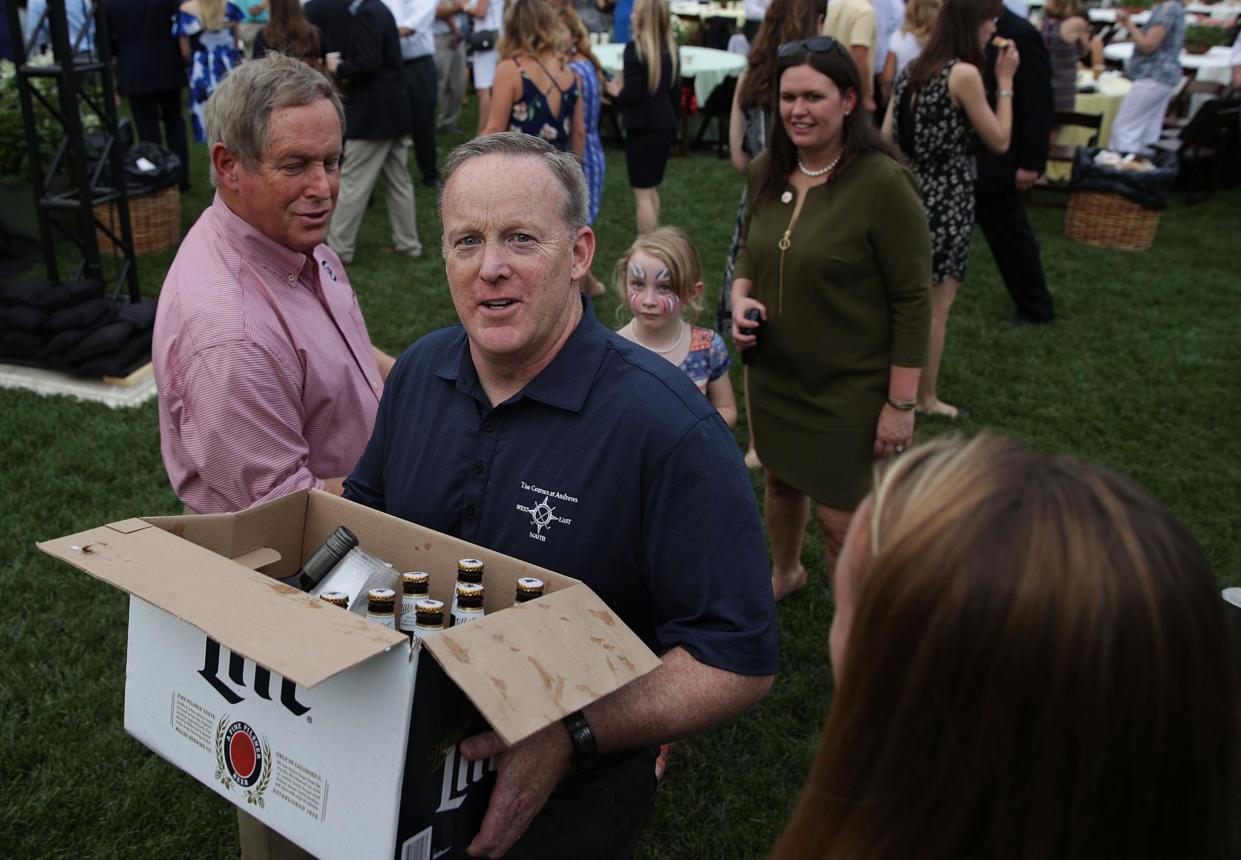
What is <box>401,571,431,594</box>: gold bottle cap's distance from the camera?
1.74 m

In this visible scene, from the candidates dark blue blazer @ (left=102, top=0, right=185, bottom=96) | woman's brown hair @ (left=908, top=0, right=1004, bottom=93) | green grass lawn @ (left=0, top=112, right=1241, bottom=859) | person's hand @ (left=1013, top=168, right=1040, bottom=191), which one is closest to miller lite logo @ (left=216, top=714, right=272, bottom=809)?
green grass lawn @ (left=0, top=112, right=1241, bottom=859)

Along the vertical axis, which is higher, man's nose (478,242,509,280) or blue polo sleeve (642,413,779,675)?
man's nose (478,242,509,280)

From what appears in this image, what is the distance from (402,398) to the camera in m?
2.16

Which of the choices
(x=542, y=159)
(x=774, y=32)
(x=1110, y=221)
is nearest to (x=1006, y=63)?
(x=774, y=32)

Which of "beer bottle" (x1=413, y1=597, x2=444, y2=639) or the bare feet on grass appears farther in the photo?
the bare feet on grass

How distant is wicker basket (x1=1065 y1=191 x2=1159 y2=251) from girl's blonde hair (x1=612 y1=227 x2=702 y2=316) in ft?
22.4

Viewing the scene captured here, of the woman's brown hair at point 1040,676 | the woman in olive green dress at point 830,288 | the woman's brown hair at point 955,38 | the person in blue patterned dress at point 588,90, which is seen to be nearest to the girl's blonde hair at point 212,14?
the person in blue patterned dress at point 588,90

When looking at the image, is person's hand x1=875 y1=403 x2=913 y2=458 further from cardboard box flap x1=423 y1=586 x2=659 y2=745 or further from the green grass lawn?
cardboard box flap x1=423 y1=586 x2=659 y2=745

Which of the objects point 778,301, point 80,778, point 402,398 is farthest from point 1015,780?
point 80,778

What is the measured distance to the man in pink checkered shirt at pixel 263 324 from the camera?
91.4 inches

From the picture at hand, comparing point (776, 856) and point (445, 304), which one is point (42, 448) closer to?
point (445, 304)

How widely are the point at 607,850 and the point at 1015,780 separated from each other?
3.88 feet

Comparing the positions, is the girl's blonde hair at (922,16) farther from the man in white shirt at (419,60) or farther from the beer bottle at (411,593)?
the beer bottle at (411,593)

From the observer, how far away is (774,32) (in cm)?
541
